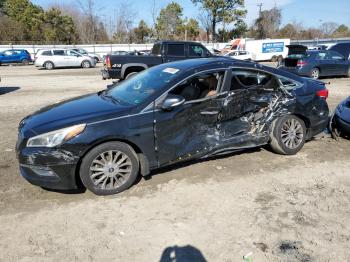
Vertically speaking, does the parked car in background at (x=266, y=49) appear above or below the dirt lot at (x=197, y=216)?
above

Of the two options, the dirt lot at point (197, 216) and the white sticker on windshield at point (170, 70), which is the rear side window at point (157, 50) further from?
the dirt lot at point (197, 216)

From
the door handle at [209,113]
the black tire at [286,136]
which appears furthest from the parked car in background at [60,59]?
the door handle at [209,113]

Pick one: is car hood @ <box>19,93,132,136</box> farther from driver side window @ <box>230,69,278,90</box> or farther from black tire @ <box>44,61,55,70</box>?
black tire @ <box>44,61,55,70</box>

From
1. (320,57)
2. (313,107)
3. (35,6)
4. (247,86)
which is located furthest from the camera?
(35,6)

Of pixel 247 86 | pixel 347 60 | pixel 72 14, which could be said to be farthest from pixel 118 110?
pixel 72 14

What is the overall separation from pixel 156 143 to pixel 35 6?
6004cm

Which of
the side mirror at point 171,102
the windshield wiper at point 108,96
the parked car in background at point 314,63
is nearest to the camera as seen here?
the side mirror at point 171,102

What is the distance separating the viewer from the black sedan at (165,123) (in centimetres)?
412

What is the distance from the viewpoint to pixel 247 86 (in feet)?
17.1

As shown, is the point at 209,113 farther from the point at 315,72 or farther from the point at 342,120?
the point at 315,72

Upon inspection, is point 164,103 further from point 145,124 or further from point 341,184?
point 341,184

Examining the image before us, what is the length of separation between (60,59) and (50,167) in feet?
85.4

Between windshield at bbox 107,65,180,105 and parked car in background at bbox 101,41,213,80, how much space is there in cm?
773

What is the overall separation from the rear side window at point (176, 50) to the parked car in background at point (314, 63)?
179 inches
